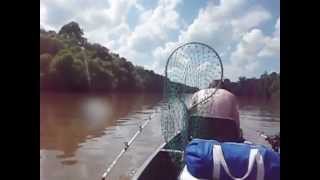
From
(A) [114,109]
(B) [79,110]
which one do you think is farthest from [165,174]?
(B) [79,110]

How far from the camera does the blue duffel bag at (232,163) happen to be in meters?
1.36

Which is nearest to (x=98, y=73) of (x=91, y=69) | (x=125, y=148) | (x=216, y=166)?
(x=91, y=69)

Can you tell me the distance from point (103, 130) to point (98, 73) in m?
0.28

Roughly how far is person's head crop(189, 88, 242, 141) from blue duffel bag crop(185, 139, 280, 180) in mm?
332

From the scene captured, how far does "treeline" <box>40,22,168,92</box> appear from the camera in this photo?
5.50ft

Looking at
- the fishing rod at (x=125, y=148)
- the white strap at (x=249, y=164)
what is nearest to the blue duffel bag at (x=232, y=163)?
the white strap at (x=249, y=164)

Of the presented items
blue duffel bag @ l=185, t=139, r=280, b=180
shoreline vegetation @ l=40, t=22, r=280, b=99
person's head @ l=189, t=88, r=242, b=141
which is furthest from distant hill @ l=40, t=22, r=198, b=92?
blue duffel bag @ l=185, t=139, r=280, b=180

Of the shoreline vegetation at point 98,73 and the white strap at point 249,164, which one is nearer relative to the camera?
the white strap at point 249,164

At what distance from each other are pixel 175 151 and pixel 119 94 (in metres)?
0.40

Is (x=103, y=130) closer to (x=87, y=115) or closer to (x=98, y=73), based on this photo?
(x=87, y=115)

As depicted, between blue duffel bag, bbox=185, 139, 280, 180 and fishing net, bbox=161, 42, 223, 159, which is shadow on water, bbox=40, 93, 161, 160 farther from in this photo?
blue duffel bag, bbox=185, 139, 280, 180

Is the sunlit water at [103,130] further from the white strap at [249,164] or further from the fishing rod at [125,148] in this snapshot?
the white strap at [249,164]

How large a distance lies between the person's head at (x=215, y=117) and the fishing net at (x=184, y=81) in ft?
0.08
